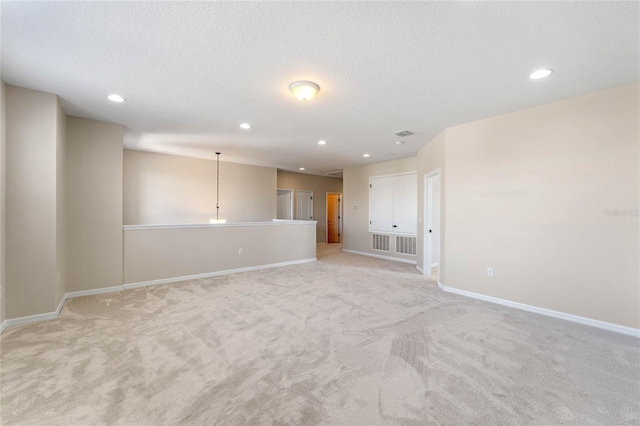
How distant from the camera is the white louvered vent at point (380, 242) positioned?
22.8ft

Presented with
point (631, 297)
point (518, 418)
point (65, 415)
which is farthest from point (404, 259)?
point (65, 415)

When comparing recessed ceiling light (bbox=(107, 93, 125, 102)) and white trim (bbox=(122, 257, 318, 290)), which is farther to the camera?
white trim (bbox=(122, 257, 318, 290))

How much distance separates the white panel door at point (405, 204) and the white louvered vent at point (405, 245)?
19 cm

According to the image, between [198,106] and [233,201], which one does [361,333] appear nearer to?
[198,106]

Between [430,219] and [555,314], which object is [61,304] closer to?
[430,219]

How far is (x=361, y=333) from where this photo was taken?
266 centimetres

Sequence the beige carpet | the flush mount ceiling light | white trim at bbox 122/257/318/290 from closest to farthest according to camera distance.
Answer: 1. the beige carpet
2. the flush mount ceiling light
3. white trim at bbox 122/257/318/290

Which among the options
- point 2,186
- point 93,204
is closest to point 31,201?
point 2,186

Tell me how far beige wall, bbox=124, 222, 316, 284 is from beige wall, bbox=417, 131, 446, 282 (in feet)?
8.48

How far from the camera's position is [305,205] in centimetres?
942

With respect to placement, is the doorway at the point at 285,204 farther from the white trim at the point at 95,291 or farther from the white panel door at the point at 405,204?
the white trim at the point at 95,291

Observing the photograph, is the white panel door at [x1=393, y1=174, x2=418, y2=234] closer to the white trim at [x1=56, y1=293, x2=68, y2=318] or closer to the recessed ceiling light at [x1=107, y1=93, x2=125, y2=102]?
the recessed ceiling light at [x1=107, y1=93, x2=125, y2=102]

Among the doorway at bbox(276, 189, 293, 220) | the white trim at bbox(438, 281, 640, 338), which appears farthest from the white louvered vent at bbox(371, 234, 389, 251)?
the doorway at bbox(276, 189, 293, 220)

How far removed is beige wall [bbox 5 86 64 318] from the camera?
2.81 metres
